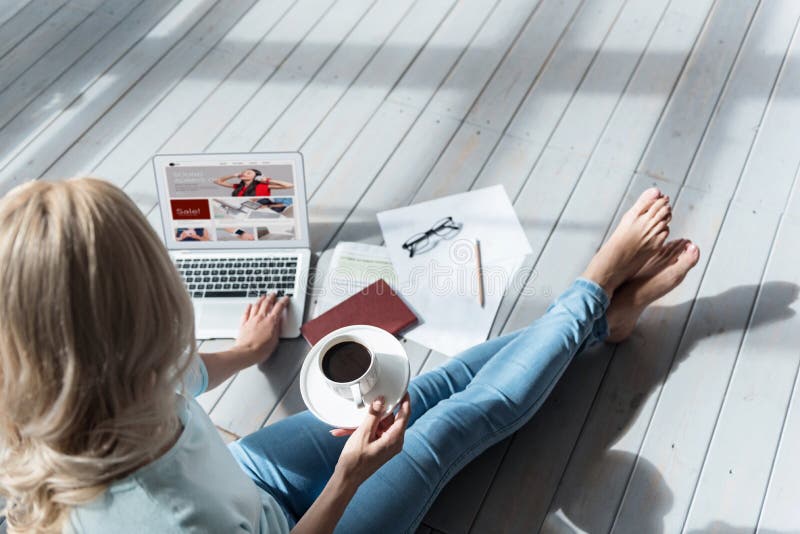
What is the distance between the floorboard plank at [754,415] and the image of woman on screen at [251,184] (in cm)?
94

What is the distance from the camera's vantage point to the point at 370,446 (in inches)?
45.5

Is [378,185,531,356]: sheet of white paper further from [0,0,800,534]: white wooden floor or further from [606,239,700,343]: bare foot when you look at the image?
[606,239,700,343]: bare foot

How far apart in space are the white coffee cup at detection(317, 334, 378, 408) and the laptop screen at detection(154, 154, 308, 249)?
447mm

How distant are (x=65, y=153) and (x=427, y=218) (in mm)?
911

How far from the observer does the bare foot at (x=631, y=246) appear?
5.09 ft

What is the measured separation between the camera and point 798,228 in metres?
1.77

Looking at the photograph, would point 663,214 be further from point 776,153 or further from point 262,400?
point 262,400

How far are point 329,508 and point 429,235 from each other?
0.77 meters

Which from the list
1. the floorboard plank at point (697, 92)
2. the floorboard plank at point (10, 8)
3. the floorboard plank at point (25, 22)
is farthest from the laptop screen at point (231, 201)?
the floorboard plank at point (10, 8)

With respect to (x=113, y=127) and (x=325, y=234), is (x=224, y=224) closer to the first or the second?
(x=325, y=234)

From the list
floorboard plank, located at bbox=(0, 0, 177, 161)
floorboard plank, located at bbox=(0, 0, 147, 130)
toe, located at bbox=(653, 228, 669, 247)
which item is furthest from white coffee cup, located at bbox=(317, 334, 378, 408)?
floorboard plank, located at bbox=(0, 0, 147, 130)

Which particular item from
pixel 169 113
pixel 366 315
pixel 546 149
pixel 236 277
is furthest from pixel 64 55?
pixel 546 149

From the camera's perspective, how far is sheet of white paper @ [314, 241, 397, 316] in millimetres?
1689

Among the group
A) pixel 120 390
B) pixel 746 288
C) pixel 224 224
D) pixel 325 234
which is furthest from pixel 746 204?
pixel 120 390
